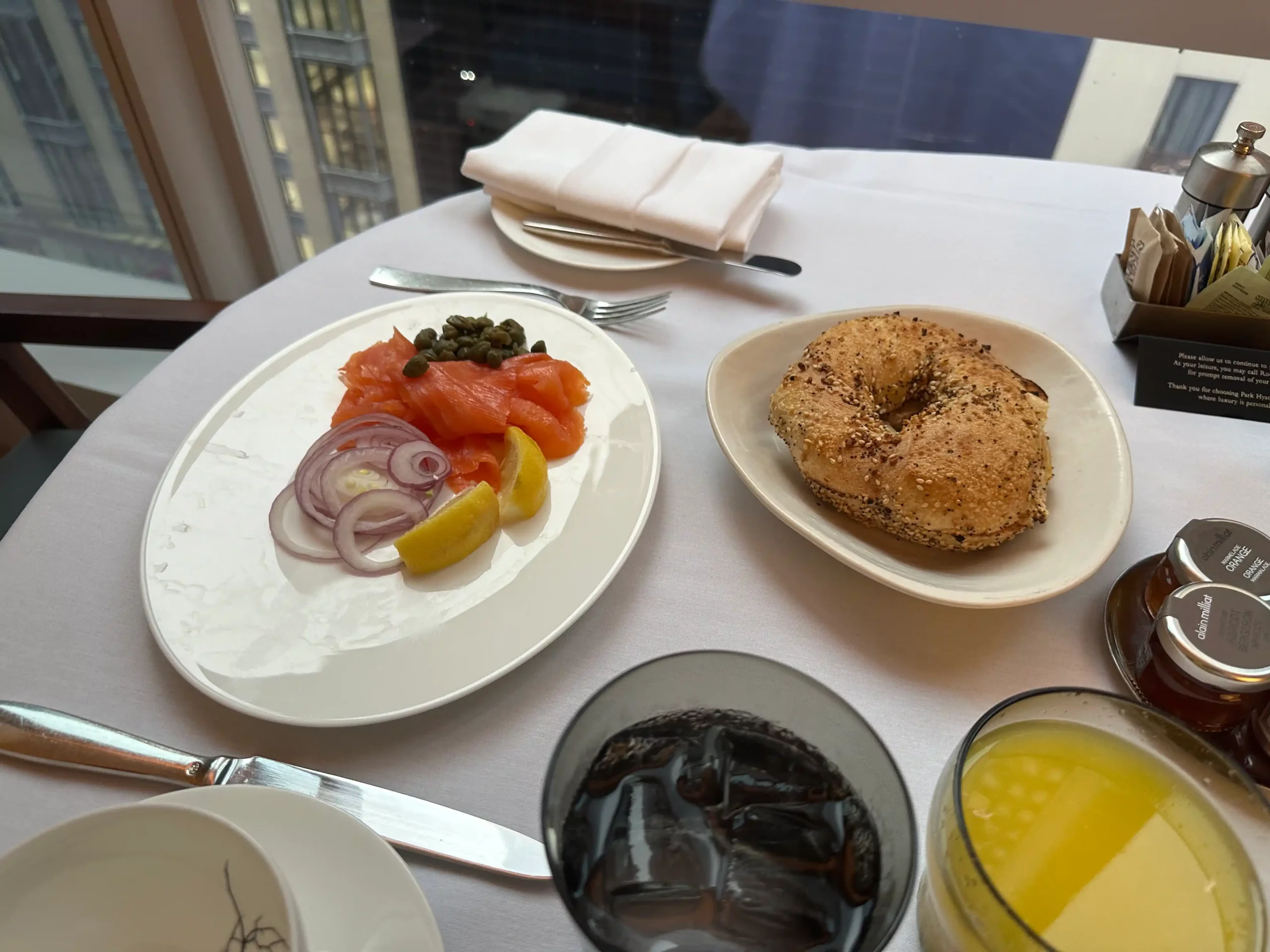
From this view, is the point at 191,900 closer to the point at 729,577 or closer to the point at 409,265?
the point at 729,577

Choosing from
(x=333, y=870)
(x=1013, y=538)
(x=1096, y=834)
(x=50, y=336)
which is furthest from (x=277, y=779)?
(x=50, y=336)

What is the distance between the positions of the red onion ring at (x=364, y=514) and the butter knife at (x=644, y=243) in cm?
60

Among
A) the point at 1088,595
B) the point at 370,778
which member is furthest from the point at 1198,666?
the point at 370,778

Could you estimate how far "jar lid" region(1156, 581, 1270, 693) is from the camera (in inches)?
25.7

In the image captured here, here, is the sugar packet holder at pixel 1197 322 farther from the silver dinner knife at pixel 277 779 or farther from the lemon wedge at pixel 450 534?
the silver dinner knife at pixel 277 779

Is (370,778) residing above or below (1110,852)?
below

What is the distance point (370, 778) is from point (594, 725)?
0.28m

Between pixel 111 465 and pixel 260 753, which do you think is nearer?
pixel 260 753

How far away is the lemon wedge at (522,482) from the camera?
91cm

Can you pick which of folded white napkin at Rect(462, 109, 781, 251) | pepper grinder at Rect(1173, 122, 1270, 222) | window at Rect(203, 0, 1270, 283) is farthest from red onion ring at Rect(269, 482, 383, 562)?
window at Rect(203, 0, 1270, 283)

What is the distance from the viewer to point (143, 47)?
1.99 m

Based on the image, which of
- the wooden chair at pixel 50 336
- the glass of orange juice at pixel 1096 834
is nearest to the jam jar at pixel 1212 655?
the glass of orange juice at pixel 1096 834

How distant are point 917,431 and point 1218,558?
294mm

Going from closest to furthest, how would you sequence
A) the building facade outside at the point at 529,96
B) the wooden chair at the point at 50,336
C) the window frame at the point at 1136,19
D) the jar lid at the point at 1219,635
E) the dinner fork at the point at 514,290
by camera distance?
the jar lid at the point at 1219,635 → the dinner fork at the point at 514,290 → the wooden chair at the point at 50,336 → the window frame at the point at 1136,19 → the building facade outside at the point at 529,96
